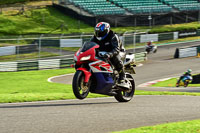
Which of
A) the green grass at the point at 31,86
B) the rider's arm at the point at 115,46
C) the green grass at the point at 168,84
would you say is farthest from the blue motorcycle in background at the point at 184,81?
the rider's arm at the point at 115,46

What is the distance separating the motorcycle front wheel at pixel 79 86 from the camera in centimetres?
866

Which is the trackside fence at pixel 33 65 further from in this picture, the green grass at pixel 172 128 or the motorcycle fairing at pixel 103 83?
the green grass at pixel 172 128

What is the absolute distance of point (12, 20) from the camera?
40750mm

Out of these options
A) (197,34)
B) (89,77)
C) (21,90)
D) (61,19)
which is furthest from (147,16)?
(89,77)

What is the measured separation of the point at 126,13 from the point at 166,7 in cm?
649

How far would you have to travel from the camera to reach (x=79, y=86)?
8875 mm

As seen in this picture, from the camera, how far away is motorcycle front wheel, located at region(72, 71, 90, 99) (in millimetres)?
8656

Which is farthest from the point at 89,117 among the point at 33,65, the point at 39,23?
the point at 39,23

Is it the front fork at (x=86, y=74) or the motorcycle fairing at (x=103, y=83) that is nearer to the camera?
the front fork at (x=86, y=74)

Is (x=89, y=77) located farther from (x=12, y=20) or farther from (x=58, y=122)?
(x=12, y=20)

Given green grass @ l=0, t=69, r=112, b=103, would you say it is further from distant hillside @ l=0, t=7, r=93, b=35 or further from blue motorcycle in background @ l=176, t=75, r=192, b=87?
distant hillside @ l=0, t=7, r=93, b=35

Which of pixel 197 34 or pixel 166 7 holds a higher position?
pixel 166 7

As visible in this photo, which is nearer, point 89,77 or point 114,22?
point 89,77

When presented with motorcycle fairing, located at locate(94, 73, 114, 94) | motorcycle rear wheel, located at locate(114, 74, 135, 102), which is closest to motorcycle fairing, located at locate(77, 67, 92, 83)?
motorcycle fairing, located at locate(94, 73, 114, 94)
